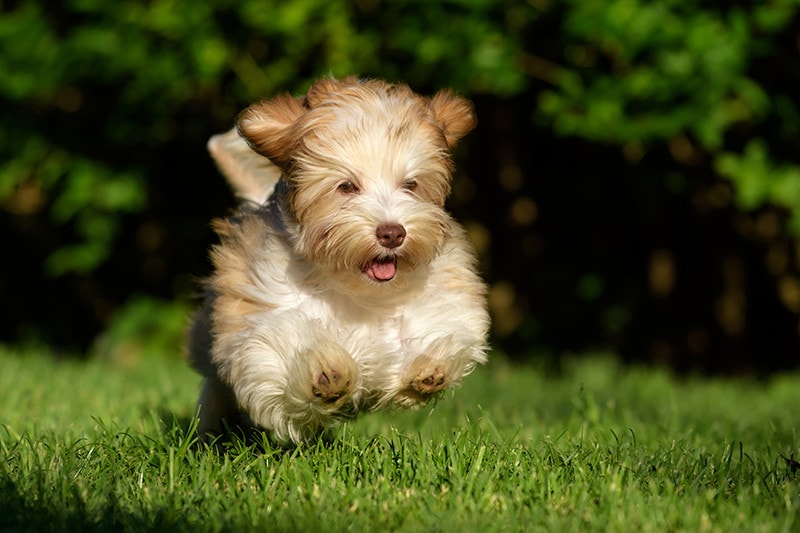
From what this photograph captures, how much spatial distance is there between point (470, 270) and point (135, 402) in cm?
215

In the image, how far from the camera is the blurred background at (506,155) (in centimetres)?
629

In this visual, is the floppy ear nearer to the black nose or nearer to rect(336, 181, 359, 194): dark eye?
rect(336, 181, 359, 194): dark eye

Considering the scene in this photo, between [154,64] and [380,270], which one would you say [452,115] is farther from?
[154,64]

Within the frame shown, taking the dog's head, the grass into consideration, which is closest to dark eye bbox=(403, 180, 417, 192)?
the dog's head

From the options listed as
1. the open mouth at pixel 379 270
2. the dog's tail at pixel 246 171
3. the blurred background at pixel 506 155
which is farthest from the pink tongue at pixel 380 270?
the blurred background at pixel 506 155

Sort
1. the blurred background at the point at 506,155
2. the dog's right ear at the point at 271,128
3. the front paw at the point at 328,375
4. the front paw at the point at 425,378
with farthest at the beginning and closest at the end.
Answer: the blurred background at the point at 506,155 → the dog's right ear at the point at 271,128 → the front paw at the point at 425,378 → the front paw at the point at 328,375

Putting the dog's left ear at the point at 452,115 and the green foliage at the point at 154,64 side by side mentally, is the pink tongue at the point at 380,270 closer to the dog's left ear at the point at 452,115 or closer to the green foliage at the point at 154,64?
the dog's left ear at the point at 452,115

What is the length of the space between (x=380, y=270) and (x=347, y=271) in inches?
4.0

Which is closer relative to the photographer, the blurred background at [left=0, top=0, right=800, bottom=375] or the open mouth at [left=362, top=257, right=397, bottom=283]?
the open mouth at [left=362, top=257, right=397, bottom=283]

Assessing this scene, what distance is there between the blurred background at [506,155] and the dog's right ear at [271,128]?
274 cm

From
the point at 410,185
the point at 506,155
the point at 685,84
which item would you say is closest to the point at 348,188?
the point at 410,185

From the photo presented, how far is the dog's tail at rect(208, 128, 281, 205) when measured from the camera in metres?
4.36

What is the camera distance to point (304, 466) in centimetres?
318

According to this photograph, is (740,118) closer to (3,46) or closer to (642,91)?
(642,91)
